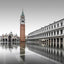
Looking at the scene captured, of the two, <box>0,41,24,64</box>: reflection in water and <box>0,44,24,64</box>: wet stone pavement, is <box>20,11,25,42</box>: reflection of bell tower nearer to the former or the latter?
<box>0,41,24,64</box>: reflection in water

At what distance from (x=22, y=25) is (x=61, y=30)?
6579cm

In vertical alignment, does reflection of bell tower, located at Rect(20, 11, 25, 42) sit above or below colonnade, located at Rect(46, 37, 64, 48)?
above

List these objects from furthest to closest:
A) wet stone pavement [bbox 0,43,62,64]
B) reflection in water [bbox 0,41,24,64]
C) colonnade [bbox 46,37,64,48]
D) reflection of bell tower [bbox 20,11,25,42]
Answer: reflection of bell tower [bbox 20,11,25,42]
colonnade [bbox 46,37,64,48]
reflection in water [bbox 0,41,24,64]
wet stone pavement [bbox 0,43,62,64]

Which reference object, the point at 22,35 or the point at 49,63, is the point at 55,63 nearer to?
the point at 49,63

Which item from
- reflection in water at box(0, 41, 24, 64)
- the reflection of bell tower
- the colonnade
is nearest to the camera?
reflection in water at box(0, 41, 24, 64)

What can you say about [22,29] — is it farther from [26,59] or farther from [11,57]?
[26,59]

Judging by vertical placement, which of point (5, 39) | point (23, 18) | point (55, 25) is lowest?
point (5, 39)

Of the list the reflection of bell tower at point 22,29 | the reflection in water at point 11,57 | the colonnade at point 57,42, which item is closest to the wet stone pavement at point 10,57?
the reflection in water at point 11,57

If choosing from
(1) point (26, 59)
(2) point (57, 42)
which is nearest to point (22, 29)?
(2) point (57, 42)

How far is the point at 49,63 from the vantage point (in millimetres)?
11250

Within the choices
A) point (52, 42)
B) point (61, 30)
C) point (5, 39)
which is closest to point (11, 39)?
point (5, 39)

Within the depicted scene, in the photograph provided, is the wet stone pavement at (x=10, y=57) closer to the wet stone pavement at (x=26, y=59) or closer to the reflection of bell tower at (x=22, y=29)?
the wet stone pavement at (x=26, y=59)

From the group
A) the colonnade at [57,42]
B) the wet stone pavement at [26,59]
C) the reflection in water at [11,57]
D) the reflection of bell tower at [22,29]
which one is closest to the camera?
the wet stone pavement at [26,59]

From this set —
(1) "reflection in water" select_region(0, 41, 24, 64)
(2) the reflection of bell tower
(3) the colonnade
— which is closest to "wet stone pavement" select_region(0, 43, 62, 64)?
(1) "reflection in water" select_region(0, 41, 24, 64)
